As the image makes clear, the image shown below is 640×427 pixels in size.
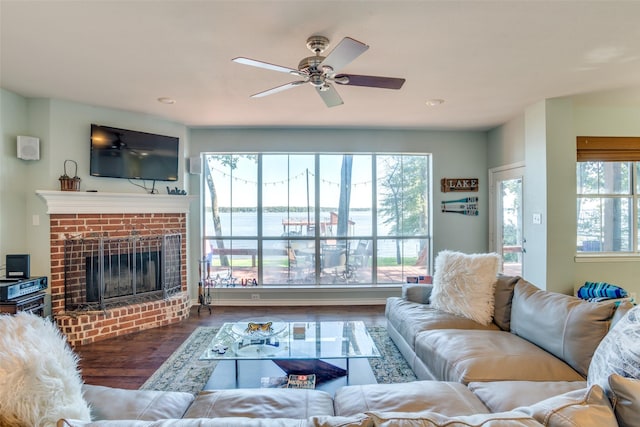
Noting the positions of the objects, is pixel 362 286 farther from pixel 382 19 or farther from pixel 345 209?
pixel 382 19

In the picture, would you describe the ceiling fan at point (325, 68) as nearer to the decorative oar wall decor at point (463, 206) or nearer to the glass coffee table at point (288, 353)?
the glass coffee table at point (288, 353)

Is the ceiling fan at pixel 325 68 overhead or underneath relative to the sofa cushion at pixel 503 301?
overhead

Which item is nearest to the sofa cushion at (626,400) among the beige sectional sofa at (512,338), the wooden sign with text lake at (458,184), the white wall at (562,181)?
the beige sectional sofa at (512,338)

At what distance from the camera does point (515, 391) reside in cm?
152

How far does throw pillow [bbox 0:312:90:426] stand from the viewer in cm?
88

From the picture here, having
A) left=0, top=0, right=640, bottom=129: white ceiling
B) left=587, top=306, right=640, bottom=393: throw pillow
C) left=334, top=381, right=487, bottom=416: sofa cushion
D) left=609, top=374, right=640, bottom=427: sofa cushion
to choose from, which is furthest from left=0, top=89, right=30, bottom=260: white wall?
left=587, top=306, right=640, bottom=393: throw pillow

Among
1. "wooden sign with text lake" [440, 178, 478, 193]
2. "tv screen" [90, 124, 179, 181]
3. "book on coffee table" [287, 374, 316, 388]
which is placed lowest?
"book on coffee table" [287, 374, 316, 388]

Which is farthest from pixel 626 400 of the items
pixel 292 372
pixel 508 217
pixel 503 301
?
pixel 508 217

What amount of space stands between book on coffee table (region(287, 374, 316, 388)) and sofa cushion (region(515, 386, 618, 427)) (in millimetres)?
1489

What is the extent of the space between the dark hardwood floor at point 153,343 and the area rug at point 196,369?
10 cm

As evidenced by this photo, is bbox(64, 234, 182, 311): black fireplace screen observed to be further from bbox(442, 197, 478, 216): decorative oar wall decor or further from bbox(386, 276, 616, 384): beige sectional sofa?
bbox(442, 197, 478, 216): decorative oar wall decor

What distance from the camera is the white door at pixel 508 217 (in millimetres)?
4102

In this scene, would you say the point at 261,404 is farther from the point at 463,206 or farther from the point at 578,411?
the point at 463,206

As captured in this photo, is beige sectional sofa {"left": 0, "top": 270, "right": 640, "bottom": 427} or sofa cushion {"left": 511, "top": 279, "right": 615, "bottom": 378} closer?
beige sectional sofa {"left": 0, "top": 270, "right": 640, "bottom": 427}
